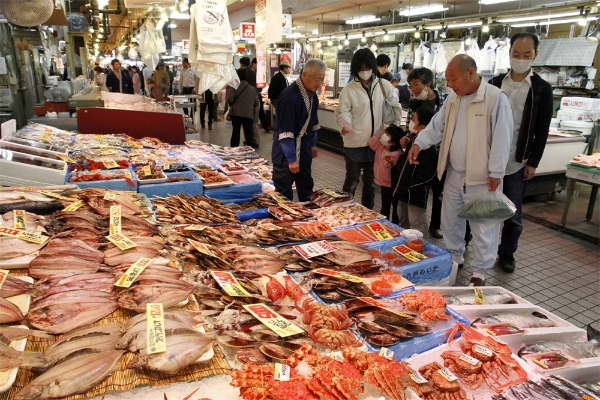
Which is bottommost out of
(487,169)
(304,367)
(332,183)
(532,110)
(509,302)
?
(332,183)

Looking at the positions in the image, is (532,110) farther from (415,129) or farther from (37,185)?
(37,185)

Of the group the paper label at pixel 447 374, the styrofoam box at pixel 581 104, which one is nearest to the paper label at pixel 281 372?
the paper label at pixel 447 374

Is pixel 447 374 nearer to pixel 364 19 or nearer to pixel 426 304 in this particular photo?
pixel 426 304

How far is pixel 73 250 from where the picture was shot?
7.72ft

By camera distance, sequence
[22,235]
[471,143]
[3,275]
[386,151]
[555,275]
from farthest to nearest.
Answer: [386,151]
[555,275]
[471,143]
[22,235]
[3,275]

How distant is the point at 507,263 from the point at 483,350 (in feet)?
Result: 11.4

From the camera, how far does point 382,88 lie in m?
5.70

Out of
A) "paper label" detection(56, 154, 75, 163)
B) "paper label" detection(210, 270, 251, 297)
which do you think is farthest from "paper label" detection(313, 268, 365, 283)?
"paper label" detection(56, 154, 75, 163)

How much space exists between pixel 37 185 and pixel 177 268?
7.31 ft

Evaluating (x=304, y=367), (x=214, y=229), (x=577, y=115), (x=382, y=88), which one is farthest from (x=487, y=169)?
(x=577, y=115)

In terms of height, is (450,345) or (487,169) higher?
(487,169)

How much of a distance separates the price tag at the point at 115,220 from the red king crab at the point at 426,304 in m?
1.98

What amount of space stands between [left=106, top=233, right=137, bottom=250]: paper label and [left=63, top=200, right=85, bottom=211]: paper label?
2.22 feet

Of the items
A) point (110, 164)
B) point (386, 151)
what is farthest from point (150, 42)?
point (386, 151)
